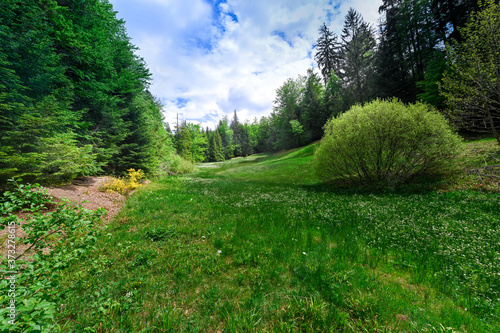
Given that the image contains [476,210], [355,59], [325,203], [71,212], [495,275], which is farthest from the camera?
[355,59]

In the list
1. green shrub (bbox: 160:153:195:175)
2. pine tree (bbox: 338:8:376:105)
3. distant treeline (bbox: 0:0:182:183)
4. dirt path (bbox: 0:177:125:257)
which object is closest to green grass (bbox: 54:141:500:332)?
dirt path (bbox: 0:177:125:257)

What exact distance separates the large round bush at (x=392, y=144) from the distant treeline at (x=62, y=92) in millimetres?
15726

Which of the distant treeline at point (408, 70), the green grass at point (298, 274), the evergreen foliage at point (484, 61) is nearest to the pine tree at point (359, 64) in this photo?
the distant treeline at point (408, 70)

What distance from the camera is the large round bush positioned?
367 inches

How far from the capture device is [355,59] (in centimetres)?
3462

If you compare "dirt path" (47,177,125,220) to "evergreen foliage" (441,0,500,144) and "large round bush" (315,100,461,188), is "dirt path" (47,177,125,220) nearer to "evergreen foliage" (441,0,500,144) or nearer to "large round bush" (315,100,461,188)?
"large round bush" (315,100,461,188)

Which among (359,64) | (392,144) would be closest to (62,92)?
(392,144)

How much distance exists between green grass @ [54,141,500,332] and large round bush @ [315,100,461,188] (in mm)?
3254

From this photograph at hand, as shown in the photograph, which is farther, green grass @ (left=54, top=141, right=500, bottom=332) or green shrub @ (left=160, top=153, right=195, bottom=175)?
Result: green shrub @ (left=160, top=153, right=195, bottom=175)

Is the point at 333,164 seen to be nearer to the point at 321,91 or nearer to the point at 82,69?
the point at 82,69

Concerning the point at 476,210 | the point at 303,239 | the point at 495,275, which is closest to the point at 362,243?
the point at 303,239

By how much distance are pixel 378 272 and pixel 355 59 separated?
146 feet

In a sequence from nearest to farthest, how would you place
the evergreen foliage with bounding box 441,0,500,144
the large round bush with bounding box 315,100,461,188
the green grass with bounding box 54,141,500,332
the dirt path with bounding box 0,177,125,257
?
the green grass with bounding box 54,141,500,332, the dirt path with bounding box 0,177,125,257, the large round bush with bounding box 315,100,461,188, the evergreen foliage with bounding box 441,0,500,144

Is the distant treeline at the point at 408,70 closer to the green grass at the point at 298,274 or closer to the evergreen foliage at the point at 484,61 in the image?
the evergreen foliage at the point at 484,61
